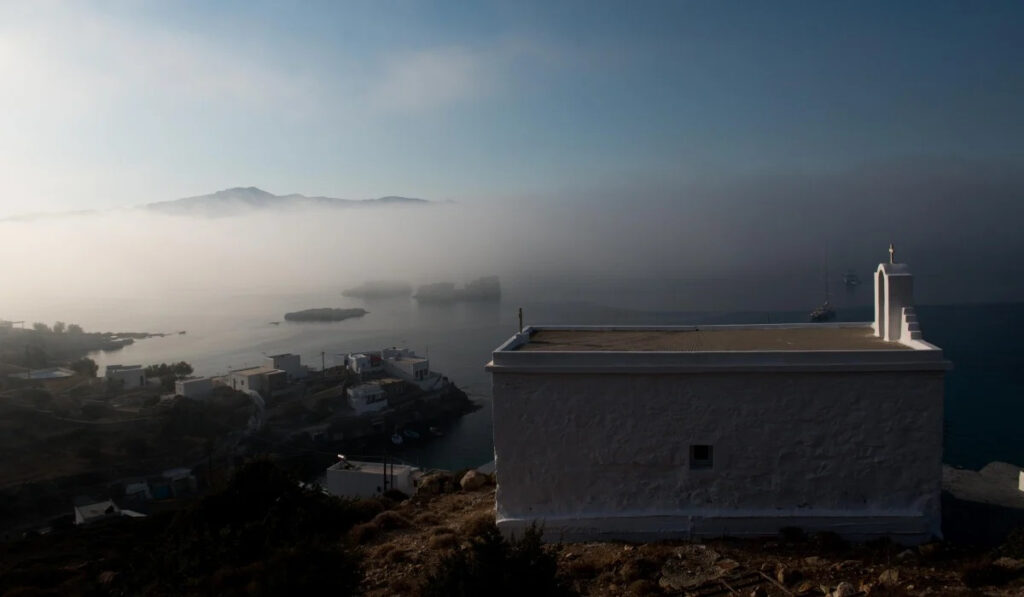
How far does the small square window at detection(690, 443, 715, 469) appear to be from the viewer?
7.32 metres

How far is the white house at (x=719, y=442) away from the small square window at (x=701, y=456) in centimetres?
2

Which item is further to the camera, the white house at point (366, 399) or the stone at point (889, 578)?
the white house at point (366, 399)

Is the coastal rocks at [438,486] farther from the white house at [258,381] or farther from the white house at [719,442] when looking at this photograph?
the white house at [258,381]

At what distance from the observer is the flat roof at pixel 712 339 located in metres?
8.20

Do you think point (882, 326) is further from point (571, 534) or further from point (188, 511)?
point (188, 511)

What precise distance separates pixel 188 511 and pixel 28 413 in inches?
1399

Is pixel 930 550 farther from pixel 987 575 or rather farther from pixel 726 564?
pixel 726 564

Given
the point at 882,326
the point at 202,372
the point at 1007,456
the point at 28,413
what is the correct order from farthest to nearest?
the point at 202,372
the point at 28,413
the point at 1007,456
the point at 882,326

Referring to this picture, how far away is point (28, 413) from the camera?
124 ft

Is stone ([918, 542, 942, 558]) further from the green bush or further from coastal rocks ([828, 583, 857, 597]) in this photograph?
the green bush

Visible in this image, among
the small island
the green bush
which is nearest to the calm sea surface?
the small island

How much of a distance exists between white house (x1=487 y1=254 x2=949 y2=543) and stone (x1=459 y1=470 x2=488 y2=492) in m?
3.31

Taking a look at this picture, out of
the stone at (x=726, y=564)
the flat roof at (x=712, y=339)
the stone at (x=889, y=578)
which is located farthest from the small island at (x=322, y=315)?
the stone at (x=889, y=578)

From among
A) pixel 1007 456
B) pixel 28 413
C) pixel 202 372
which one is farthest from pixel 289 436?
pixel 1007 456
